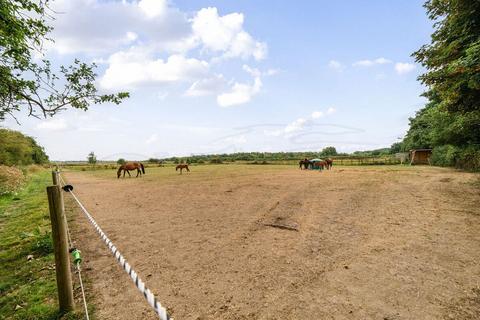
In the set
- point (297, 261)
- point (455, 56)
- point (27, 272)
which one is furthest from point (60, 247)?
point (455, 56)

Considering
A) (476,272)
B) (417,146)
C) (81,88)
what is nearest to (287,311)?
(476,272)

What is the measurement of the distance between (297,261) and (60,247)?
4.45 m

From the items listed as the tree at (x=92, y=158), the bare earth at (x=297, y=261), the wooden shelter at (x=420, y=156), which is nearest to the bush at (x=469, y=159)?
the wooden shelter at (x=420, y=156)

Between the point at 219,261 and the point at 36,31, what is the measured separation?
25.7ft

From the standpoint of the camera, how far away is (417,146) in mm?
45312

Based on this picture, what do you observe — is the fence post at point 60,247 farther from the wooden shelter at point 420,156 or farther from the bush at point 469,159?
the wooden shelter at point 420,156

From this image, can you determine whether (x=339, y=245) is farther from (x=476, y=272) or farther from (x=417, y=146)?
(x=417, y=146)

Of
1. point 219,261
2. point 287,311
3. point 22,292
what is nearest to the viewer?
point 287,311

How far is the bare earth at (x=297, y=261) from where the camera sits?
4094 mm

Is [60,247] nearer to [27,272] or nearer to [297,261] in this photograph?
[27,272]

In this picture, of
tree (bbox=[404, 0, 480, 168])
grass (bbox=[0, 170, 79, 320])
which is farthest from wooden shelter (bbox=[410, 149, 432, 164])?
grass (bbox=[0, 170, 79, 320])

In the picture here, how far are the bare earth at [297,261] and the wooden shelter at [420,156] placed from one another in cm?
4038

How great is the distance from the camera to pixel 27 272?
567cm

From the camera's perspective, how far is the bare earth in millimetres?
4094
